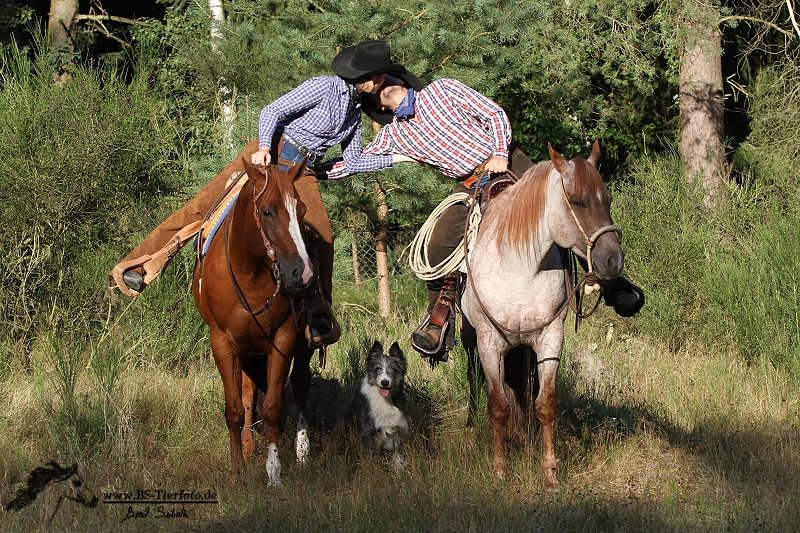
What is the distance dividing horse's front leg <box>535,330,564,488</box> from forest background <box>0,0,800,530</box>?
0.52m

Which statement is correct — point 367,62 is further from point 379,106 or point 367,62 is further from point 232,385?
point 232,385

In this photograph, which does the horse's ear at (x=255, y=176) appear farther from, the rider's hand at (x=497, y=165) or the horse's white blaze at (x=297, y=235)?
the rider's hand at (x=497, y=165)

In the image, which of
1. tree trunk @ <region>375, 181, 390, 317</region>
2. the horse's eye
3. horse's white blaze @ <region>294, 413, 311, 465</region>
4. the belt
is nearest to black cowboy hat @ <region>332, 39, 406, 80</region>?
the belt

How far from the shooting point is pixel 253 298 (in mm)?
6160

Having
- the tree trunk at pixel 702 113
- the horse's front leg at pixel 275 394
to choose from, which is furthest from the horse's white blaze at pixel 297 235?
the tree trunk at pixel 702 113

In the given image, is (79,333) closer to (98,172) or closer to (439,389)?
(98,172)

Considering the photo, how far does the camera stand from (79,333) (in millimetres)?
10031

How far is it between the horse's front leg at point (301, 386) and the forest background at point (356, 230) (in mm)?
676

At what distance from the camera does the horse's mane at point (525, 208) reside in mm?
5879

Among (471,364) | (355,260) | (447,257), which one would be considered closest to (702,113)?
(355,260)

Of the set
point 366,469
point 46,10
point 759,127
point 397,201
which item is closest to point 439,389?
point 366,469

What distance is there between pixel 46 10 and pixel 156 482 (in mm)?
15879

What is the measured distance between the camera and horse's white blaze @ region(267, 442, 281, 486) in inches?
247

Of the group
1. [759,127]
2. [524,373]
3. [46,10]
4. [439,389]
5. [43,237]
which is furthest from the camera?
[46,10]
